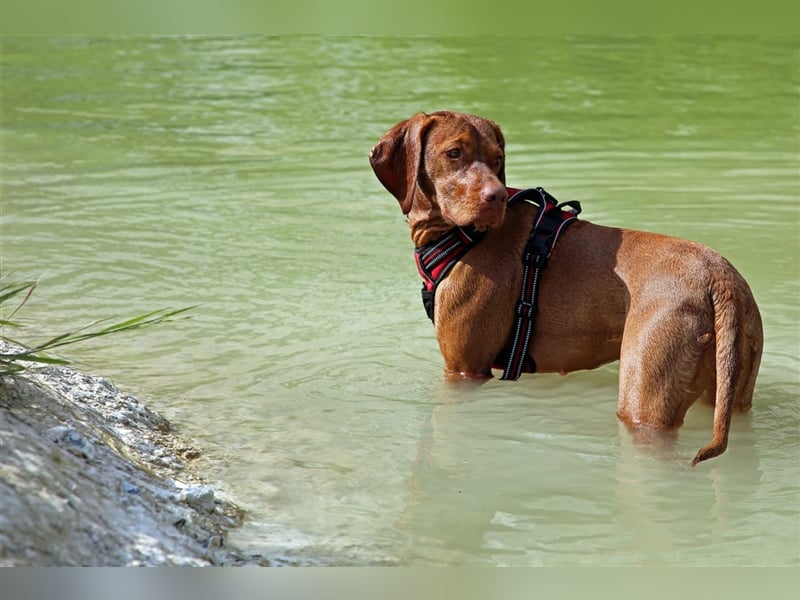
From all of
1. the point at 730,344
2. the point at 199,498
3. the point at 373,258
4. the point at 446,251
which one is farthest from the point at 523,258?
the point at 373,258

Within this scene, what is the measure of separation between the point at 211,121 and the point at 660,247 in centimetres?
858

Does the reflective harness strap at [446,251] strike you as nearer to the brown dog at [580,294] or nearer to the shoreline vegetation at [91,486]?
the brown dog at [580,294]

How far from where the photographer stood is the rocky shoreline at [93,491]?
3.49 m

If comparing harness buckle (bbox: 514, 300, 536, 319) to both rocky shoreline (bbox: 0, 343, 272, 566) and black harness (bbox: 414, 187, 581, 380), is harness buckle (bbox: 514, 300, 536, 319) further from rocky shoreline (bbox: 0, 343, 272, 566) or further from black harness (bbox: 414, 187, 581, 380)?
rocky shoreline (bbox: 0, 343, 272, 566)

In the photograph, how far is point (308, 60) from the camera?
16234 mm

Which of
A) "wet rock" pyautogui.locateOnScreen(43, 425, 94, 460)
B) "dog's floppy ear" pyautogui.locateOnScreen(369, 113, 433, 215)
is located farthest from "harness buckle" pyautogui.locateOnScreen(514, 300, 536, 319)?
"wet rock" pyautogui.locateOnScreen(43, 425, 94, 460)

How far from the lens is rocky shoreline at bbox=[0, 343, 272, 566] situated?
138 inches

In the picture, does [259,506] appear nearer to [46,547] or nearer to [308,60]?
[46,547]

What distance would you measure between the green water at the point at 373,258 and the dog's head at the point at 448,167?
40.4 inches

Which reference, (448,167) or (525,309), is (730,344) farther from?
(448,167)

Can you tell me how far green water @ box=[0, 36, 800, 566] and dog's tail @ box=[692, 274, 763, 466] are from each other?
34cm

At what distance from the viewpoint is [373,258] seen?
882 cm

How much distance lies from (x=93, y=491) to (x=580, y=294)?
2.54 m

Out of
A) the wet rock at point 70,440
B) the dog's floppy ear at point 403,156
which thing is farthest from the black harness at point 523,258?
the wet rock at point 70,440
